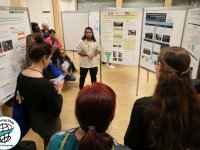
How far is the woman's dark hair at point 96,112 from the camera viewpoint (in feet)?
2.33

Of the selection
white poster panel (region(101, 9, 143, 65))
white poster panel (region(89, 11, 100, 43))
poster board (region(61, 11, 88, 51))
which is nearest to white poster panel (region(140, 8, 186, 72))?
Answer: white poster panel (region(101, 9, 143, 65))

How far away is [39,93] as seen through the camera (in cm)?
150

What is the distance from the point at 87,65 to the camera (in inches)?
135

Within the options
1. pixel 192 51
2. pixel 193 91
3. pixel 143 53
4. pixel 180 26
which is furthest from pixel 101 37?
pixel 193 91

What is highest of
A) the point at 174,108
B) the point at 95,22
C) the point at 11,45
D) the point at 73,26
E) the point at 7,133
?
the point at 95,22

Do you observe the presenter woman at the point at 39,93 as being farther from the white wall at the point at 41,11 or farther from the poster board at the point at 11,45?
the white wall at the point at 41,11

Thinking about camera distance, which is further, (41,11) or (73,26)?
(41,11)

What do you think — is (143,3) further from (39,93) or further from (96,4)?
(39,93)

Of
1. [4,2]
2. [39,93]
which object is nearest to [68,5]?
[4,2]

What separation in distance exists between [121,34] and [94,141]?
9.76 feet

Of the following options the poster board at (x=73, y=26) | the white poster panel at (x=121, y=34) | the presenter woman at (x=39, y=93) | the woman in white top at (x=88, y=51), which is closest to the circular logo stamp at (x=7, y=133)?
the presenter woman at (x=39, y=93)

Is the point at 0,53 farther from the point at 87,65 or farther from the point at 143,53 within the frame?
the point at 143,53

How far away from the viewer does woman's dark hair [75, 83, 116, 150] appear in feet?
2.33

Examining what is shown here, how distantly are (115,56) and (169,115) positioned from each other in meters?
2.78
